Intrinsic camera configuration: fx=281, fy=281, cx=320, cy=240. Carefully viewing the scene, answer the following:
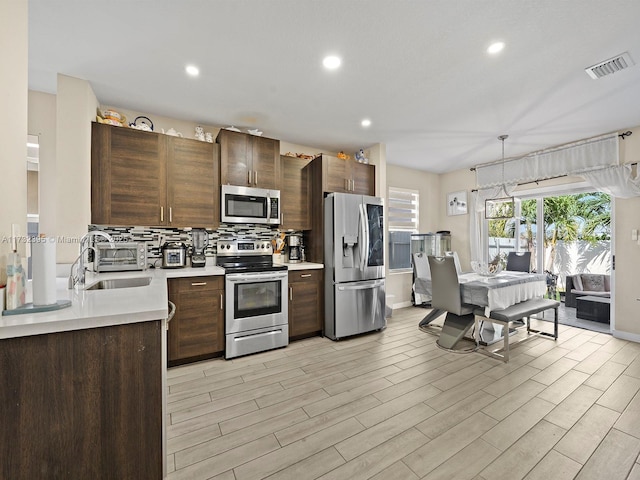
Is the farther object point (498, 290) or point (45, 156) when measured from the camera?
point (498, 290)

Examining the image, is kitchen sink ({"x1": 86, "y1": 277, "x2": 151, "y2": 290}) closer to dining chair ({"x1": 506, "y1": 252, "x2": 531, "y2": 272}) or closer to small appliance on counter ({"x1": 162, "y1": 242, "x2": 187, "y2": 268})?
small appliance on counter ({"x1": 162, "y1": 242, "x2": 187, "y2": 268})

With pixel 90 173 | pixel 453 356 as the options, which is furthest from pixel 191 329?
pixel 453 356

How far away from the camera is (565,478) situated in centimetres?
145

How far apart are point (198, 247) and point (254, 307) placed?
95 cm

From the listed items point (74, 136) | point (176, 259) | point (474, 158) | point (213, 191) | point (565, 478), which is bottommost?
point (565, 478)

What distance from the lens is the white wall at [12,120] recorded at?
1188 mm

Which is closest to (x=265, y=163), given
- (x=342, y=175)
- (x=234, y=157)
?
(x=234, y=157)

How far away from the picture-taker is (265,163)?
3.43 metres

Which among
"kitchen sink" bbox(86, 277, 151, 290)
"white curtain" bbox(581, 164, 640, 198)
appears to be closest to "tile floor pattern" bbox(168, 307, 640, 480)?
"kitchen sink" bbox(86, 277, 151, 290)

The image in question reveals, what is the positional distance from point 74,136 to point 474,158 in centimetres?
531

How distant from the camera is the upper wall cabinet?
8.71 ft

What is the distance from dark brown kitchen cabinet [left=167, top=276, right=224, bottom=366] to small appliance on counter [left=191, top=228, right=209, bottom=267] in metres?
0.44

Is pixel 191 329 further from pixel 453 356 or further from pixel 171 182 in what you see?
pixel 453 356

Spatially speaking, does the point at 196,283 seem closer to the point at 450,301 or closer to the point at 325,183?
the point at 325,183
